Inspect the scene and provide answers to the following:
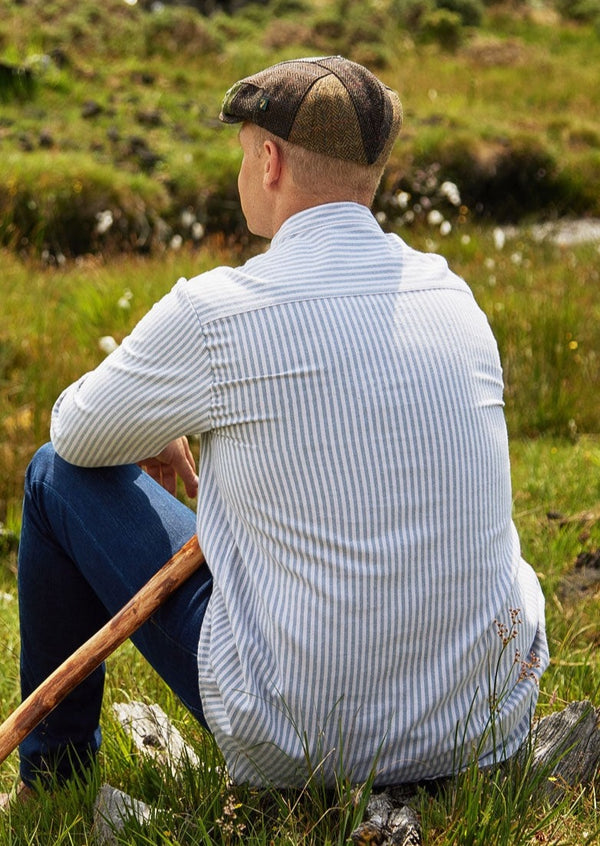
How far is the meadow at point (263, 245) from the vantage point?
2029 mm

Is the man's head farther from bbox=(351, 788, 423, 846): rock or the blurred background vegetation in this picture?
the blurred background vegetation

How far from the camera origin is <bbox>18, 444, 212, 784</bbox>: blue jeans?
2139 mm

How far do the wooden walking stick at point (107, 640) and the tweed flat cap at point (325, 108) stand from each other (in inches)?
30.6

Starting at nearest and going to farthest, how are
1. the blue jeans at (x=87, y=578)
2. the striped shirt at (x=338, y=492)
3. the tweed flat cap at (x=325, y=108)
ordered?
the striped shirt at (x=338, y=492) < the tweed flat cap at (x=325, y=108) < the blue jeans at (x=87, y=578)

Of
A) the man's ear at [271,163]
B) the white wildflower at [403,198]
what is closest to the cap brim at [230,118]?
the man's ear at [271,163]

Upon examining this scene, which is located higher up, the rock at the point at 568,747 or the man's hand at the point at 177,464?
the man's hand at the point at 177,464

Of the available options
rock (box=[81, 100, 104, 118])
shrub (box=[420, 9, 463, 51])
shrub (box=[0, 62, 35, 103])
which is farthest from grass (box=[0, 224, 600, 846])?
shrub (box=[420, 9, 463, 51])

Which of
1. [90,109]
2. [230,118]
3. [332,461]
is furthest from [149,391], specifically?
[90,109]

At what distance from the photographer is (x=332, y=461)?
1806 mm

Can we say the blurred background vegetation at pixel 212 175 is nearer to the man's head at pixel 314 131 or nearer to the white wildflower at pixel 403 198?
the white wildflower at pixel 403 198

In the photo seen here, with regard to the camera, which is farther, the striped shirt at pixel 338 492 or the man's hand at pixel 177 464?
the man's hand at pixel 177 464

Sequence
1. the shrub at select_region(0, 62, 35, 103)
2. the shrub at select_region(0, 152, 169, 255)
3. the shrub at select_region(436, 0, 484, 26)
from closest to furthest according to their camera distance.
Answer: the shrub at select_region(0, 152, 169, 255) → the shrub at select_region(0, 62, 35, 103) → the shrub at select_region(436, 0, 484, 26)

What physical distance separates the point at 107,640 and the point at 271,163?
3.12 ft

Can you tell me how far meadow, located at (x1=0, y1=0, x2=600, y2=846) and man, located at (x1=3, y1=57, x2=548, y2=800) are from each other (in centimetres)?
17
